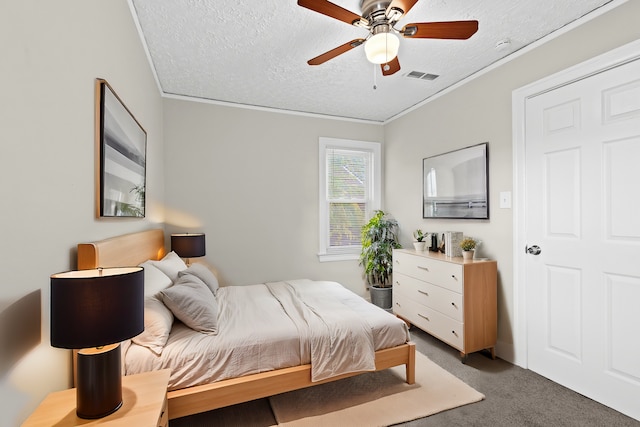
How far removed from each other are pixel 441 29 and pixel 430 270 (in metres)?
2.11

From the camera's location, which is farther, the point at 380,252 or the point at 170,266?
the point at 380,252

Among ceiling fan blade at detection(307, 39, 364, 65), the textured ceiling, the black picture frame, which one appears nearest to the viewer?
ceiling fan blade at detection(307, 39, 364, 65)

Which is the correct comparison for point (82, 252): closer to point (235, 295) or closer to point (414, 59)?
point (235, 295)

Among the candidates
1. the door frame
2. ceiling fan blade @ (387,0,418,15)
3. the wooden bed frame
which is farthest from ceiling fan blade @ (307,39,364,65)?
the wooden bed frame

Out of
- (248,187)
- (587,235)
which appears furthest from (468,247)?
(248,187)

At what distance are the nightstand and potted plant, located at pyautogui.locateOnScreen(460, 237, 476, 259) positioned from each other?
101 inches

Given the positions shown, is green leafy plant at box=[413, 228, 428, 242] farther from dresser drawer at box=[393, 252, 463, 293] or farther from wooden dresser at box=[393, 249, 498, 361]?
wooden dresser at box=[393, 249, 498, 361]

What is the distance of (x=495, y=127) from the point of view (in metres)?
2.87

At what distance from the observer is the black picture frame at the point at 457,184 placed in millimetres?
2984

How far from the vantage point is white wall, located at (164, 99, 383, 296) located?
3.62 m

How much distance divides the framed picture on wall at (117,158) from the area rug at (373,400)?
5.45 ft

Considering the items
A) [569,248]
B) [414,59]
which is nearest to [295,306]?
[569,248]

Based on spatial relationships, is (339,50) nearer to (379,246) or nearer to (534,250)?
(534,250)

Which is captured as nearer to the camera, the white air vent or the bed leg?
the bed leg
